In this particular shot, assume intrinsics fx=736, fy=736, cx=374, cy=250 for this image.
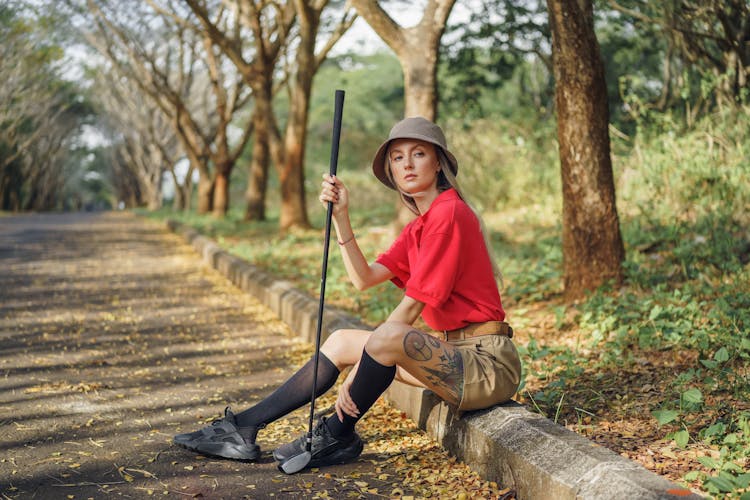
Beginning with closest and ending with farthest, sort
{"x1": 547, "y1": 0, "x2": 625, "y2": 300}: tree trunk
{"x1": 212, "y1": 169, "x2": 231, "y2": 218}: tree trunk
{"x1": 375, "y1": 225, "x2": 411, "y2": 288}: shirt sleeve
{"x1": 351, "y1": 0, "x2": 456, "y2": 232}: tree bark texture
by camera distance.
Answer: {"x1": 375, "y1": 225, "x2": 411, "y2": 288}: shirt sleeve < {"x1": 547, "y1": 0, "x2": 625, "y2": 300}: tree trunk < {"x1": 351, "y1": 0, "x2": 456, "y2": 232}: tree bark texture < {"x1": 212, "y1": 169, "x2": 231, "y2": 218}: tree trunk

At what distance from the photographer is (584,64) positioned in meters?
5.40

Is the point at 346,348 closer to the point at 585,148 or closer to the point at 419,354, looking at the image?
the point at 419,354

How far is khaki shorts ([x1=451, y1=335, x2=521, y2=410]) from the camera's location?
10.5ft

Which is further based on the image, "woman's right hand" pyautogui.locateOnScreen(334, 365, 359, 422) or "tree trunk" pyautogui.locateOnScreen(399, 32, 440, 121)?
"tree trunk" pyautogui.locateOnScreen(399, 32, 440, 121)

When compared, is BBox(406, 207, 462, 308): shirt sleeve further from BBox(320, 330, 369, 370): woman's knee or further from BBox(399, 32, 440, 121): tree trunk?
BBox(399, 32, 440, 121): tree trunk

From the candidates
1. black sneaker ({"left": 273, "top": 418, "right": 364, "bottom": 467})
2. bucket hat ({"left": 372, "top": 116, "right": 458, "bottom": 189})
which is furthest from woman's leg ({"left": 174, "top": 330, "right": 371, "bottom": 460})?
bucket hat ({"left": 372, "top": 116, "right": 458, "bottom": 189})

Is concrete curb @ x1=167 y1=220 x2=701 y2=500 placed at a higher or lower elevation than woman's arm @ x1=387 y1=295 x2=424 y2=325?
lower

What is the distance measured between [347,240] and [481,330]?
2.59ft

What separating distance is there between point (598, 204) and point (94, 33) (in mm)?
20004

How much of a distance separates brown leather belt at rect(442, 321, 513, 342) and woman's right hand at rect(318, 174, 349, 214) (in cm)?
80

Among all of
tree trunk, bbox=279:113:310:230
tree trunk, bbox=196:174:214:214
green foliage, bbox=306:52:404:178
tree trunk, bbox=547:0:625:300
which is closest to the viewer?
tree trunk, bbox=547:0:625:300

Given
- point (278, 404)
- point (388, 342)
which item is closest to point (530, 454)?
point (388, 342)

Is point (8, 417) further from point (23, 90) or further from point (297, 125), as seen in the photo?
point (23, 90)

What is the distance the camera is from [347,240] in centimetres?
361
